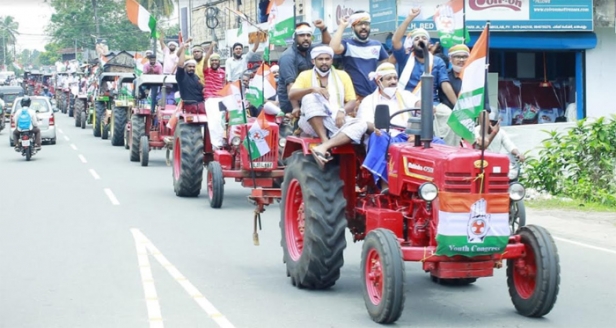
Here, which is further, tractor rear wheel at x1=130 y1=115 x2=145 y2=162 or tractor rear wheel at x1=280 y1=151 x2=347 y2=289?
tractor rear wheel at x1=130 y1=115 x2=145 y2=162

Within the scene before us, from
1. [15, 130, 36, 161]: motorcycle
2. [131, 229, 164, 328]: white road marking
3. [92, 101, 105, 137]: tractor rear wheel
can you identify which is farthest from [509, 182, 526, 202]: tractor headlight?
[92, 101, 105, 137]: tractor rear wheel

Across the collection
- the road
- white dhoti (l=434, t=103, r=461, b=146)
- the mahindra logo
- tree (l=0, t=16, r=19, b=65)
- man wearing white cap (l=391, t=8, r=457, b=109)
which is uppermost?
tree (l=0, t=16, r=19, b=65)

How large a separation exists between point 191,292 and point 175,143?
9452 mm

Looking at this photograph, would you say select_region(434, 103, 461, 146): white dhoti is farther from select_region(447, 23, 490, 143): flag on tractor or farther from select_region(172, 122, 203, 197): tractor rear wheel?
select_region(172, 122, 203, 197): tractor rear wheel

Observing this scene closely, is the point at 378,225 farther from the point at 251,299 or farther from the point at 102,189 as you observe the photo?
the point at 102,189

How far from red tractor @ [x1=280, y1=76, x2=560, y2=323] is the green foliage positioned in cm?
841

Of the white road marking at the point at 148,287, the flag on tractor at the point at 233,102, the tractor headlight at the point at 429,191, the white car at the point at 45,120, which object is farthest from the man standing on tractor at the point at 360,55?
the white car at the point at 45,120

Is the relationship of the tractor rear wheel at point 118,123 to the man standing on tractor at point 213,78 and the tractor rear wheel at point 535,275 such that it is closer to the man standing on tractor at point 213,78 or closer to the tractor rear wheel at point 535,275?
the man standing on tractor at point 213,78

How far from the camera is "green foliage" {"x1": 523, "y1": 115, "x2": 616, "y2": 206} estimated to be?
667 inches

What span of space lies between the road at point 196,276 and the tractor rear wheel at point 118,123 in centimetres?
1388

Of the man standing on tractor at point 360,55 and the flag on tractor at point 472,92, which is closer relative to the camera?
the flag on tractor at point 472,92

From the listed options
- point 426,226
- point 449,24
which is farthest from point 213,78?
point 426,226

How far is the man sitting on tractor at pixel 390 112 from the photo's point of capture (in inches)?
350

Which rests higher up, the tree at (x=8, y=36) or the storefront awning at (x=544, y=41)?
the tree at (x=8, y=36)
